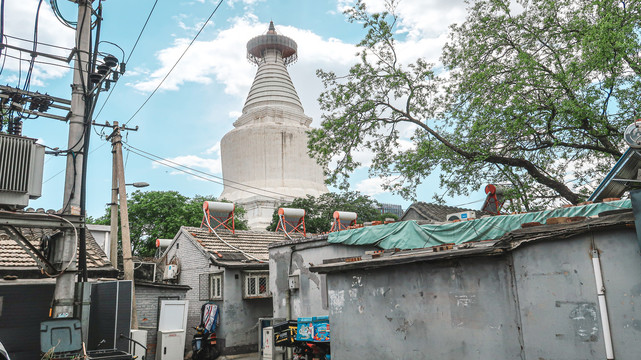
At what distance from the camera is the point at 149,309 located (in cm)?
1543

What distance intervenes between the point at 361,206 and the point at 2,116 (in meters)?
29.5

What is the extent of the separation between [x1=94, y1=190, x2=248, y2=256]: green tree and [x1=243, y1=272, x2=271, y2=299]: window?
16.7 m

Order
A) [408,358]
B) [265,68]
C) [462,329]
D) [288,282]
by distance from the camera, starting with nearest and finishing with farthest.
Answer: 1. [462,329]
2. [408,358]
3. [288,282]
4. [265,68]

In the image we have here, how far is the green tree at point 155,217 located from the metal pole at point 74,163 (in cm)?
2421

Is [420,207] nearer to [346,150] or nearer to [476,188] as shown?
[476,188]

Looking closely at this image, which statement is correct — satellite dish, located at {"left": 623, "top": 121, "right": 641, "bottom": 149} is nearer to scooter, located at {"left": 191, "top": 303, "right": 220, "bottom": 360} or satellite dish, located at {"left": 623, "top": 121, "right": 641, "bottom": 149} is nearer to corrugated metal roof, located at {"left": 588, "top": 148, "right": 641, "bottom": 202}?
corrugated metal roof, located at {"left": 588, "top": 148, "right": 641, "bottom": 202}

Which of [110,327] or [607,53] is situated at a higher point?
[607,53]

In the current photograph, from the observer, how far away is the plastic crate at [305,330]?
10469mm

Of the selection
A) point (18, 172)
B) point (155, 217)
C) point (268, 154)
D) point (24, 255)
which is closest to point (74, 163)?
point (18, 172)

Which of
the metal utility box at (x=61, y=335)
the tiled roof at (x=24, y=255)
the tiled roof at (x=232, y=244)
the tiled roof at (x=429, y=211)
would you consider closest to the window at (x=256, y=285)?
the tiled roof at (x=232, y=244)

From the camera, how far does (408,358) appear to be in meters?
8.04

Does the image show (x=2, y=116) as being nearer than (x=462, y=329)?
→ No

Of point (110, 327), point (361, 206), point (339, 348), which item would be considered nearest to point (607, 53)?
point (339, 348)

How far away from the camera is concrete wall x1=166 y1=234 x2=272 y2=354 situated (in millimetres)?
16578
